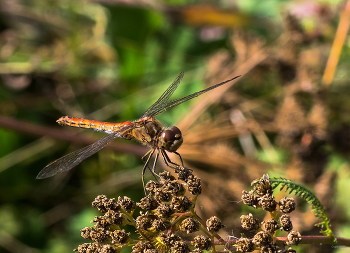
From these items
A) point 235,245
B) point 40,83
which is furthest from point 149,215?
point 40,83

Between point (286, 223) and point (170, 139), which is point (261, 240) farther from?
point (170, 139)

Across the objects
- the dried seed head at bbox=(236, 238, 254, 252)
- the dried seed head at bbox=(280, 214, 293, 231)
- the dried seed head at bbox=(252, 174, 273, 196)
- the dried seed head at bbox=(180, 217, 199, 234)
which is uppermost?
the dried seed head at bbox=(252, 174, 273, 196)

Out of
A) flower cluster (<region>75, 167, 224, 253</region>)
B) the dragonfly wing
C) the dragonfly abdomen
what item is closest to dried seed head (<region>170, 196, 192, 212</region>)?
flower cluster (<region>75, 167, 224, 253</region>)

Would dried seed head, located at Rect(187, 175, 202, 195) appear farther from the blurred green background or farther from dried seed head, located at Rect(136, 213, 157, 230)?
the blurred green background

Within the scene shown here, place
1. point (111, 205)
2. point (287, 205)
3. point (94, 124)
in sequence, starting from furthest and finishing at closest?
point (94, 124) < point (111, 205) < point (287, 205)

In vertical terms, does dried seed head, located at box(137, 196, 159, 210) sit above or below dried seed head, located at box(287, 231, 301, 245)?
above

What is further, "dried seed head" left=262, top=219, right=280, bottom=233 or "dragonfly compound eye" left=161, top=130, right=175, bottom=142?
"dragonfly compound eye" left=161, top=130, right=175, bottom=142

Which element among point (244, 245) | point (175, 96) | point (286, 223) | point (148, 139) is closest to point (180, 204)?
point (244, 245)
